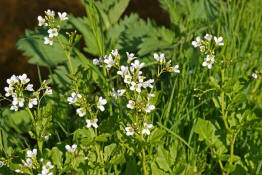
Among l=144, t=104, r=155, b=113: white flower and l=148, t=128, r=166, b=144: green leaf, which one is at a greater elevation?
l=144, t=104, r=155, b=113: white flower

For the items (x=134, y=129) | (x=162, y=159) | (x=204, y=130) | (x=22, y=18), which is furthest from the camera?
(x=22, y=18)

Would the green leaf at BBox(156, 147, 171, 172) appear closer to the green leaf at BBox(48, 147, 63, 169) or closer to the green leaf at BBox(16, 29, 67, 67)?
the green leaf at BBox(48, 147, 63, 169)

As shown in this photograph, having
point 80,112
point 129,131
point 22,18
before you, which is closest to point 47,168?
point 80,112

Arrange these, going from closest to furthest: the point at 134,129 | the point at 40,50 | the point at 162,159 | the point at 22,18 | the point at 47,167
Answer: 1. the point at 47,167
2. the point at 134,129
3. the point at 162,159
4. the point at 40,50
5. the point at 22,18

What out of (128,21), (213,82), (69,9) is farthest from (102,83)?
(69,9)

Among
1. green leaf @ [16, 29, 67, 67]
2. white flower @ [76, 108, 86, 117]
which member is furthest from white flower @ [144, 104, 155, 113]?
green leaf @ [16, 29, 67, 67]

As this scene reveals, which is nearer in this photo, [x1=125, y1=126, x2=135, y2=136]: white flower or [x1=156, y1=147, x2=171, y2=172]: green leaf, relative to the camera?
[x1=125, y1=126, x2=135, y2=136]: white flower

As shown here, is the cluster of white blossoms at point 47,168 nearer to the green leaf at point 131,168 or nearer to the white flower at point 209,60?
the green leaf at point 131,168

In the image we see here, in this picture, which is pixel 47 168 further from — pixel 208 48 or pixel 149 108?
pixel 208 48

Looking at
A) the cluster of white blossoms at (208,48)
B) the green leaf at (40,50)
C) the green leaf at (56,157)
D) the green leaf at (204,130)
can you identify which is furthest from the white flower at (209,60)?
the green leaf at (40,50)
